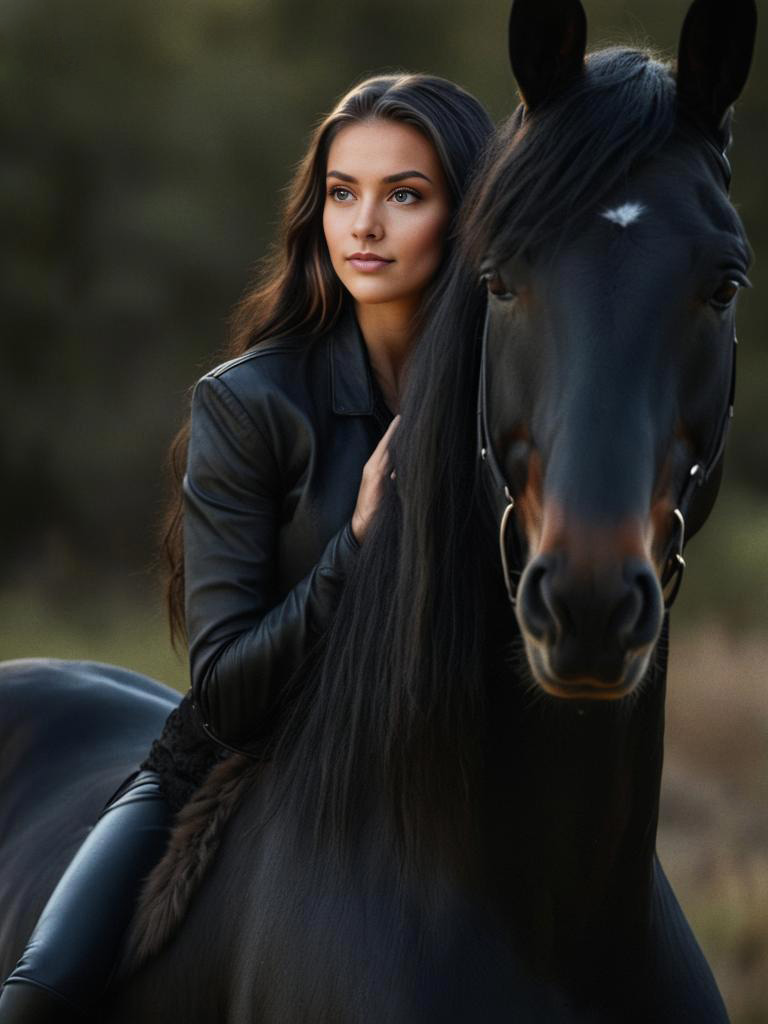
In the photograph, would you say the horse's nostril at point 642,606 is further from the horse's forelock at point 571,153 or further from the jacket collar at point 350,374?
the jacket collar at point 350,374

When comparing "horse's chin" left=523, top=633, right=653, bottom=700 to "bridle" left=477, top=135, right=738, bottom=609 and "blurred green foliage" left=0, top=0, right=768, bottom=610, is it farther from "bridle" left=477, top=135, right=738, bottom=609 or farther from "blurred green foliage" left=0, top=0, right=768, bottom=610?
"blurred green foliage" left=0, top=0, right=768, bottom=610

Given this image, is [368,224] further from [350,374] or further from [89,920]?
[89,920]

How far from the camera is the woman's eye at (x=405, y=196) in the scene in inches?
93.7

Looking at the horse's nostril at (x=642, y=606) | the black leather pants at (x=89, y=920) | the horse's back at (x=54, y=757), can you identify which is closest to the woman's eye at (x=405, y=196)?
the horse's nostril at (x=642, y=606)

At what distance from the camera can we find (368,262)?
7.78ft

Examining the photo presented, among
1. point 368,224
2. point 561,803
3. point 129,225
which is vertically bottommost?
point 561,803

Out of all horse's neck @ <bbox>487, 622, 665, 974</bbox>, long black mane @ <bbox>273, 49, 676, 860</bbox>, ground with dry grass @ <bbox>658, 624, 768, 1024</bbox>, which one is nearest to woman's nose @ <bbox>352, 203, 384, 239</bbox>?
long black mane @ <bbox>273, 49, 676, 860</bbox>

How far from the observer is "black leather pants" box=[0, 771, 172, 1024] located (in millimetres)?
2441

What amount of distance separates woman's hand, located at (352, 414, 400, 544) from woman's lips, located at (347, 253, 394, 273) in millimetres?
Answer: 291

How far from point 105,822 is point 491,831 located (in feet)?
2.76

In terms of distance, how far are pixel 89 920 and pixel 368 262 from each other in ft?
3.76

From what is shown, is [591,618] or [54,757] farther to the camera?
[54,757]

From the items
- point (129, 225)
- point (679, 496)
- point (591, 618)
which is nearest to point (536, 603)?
point (591, 618)

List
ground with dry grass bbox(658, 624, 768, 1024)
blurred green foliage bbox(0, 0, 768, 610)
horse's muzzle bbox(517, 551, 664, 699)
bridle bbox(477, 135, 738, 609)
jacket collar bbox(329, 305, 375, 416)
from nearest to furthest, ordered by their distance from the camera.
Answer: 1. horse's muzzle bbox(517, 551, 664, 699)
2. bridle bbox(477, 135, 738, 609)
3. jacket collar bbox(329, 305, 375, 416)
4. ground with dry grass bbox(658, 624, 768, 1024)
5. blurred green foliage bbox(0, 0, 768, 610)
